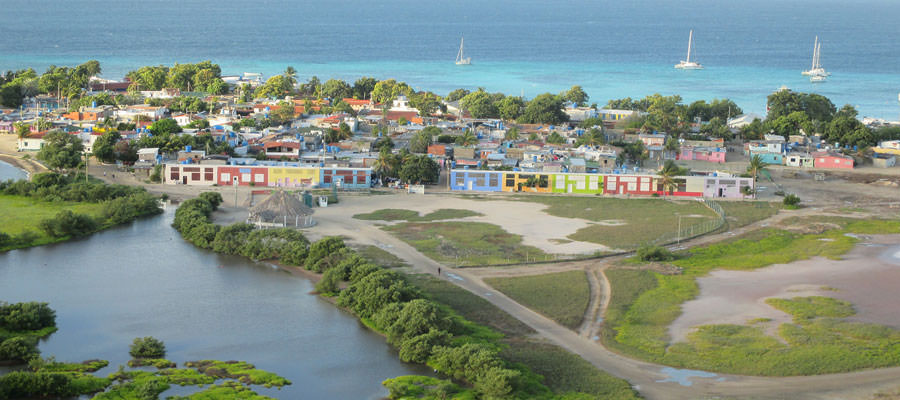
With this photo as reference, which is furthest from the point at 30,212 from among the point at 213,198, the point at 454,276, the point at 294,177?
the point at 454,276

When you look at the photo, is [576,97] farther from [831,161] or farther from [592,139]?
[831,161]

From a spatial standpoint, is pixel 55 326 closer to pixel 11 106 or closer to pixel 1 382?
pixel 1 382

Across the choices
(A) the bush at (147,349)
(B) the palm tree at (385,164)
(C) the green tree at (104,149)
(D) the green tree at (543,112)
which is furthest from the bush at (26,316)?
(D) the green tree at (543,112)

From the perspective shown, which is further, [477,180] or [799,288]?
[477,180]

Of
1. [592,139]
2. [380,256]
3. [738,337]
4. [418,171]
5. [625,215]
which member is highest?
[592,139]

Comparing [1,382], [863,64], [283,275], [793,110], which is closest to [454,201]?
[283,275]

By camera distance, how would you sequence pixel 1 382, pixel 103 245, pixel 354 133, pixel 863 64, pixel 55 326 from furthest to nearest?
pixel 863 64
pixel 354 133
pixel 103 245
pixel 55 326
pixel 1 382

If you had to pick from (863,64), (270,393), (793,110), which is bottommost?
(270,393)
